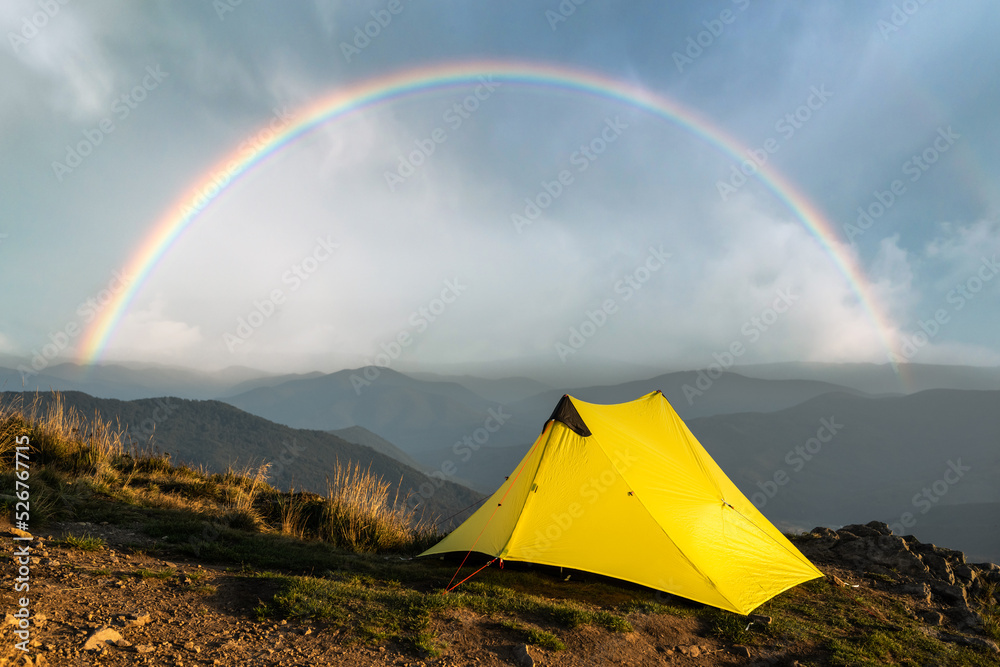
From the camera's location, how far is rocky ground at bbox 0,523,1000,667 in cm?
379

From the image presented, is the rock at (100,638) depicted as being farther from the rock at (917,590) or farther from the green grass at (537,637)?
the rock at (917,590)

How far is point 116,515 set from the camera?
771cm

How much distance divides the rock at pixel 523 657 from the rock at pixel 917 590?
7844mm

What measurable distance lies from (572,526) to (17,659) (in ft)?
19.5

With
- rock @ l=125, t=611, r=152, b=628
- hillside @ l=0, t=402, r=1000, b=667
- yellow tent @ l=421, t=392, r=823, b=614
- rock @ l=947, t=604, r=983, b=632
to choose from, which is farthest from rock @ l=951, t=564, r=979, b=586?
rock @ l=125, t=611, r=152, b=628

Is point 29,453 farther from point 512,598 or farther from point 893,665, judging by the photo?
point 893,665

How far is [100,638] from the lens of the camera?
12.3 feet

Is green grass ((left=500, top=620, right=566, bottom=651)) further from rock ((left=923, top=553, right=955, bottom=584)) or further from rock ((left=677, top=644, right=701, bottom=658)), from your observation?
rock ((left=923, top=553, right=955, bottom=584))

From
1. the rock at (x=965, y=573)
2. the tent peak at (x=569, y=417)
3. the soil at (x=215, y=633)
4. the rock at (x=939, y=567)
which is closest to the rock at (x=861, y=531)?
the rock at (x=939, y=567)

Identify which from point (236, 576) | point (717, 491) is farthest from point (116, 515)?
point (717, 491)

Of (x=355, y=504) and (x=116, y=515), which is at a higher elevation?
(x=355, y=504)

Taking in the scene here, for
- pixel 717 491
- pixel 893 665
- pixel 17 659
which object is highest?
pixel 717 491

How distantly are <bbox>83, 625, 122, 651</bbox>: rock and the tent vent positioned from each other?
5772 mm

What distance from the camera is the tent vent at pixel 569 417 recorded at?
26.3 feet
